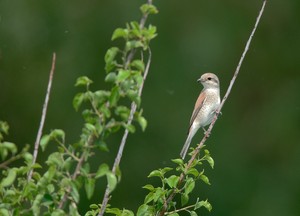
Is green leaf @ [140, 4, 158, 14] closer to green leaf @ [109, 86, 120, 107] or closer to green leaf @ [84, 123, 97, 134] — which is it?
green leaf @ [109, 86, 120, 107]

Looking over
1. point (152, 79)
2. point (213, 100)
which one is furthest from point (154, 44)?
point (213, 100)

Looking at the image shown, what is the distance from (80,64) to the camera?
15.2 m

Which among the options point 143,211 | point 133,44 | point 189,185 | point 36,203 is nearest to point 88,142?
point 36,203

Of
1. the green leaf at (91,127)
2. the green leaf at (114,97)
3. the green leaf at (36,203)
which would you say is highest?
the green leaf at (114,97)

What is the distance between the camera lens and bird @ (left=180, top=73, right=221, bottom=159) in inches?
298

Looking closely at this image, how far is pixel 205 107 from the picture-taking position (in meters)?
7.65

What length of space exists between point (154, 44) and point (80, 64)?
1.40m

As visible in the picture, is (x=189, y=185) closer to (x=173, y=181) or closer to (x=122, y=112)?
(x=173, y=181)

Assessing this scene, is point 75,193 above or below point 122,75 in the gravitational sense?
below

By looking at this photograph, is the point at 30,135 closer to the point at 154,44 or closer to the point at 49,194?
the point at 154,44

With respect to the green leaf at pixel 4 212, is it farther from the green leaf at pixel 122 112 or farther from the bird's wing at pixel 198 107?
the bird's wing at pixel 198 107

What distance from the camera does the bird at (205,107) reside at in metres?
7.57


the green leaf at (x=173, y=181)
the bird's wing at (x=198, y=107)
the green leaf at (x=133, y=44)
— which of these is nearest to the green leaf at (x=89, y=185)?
the green leaf at (x=133, y=44)

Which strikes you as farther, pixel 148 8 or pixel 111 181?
pixel 148 8
